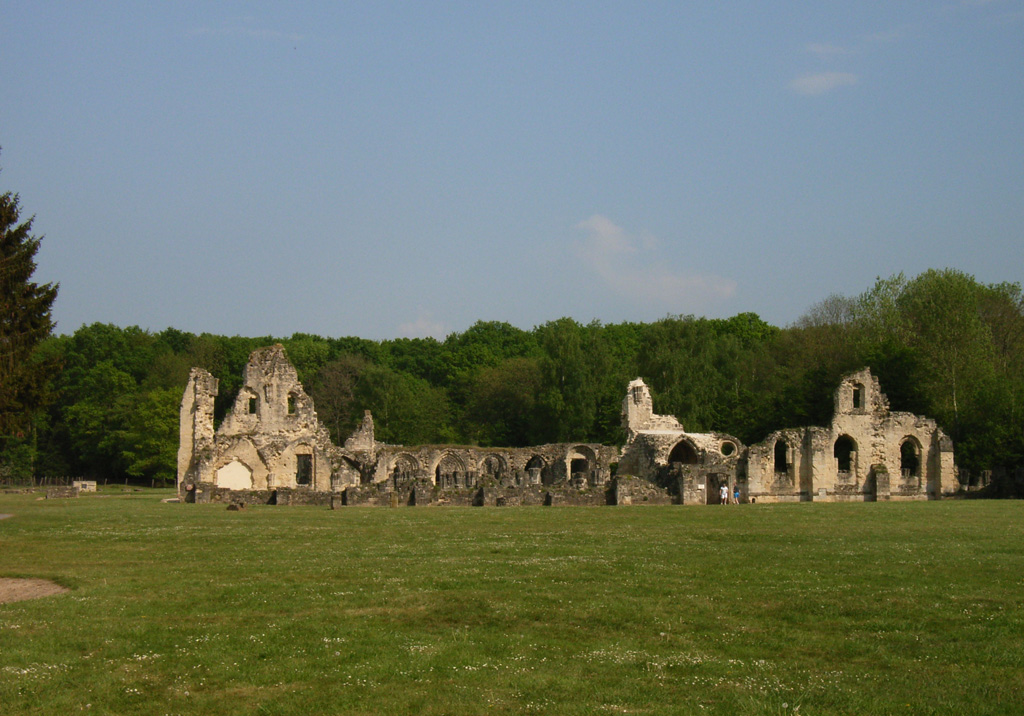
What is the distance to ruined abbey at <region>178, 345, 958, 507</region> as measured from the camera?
134 feet

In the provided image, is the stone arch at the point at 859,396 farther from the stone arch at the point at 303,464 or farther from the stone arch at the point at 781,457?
the stone arch at the point at 303,464

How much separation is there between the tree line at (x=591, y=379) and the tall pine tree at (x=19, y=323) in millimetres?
35354

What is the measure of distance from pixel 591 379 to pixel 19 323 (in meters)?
44.2

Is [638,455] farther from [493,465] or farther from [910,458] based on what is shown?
[910,458]

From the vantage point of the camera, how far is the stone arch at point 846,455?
4309cm

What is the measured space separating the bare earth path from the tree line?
130ft

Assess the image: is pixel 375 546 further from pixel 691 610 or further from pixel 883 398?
pixel 883 398

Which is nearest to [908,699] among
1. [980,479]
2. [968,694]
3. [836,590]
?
[968,694]

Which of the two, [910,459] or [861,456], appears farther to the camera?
[910,459]

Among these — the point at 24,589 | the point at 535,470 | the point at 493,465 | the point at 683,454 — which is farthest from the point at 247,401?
the point at 24,589

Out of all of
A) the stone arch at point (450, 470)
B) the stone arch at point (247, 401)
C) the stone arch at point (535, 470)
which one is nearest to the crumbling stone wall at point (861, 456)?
the stone arch at point (535, 470)

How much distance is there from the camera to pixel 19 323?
82.5 feet

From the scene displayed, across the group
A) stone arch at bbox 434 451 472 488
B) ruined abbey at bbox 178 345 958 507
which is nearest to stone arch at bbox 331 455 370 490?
ruined abbey at bbox 178 345 958 507

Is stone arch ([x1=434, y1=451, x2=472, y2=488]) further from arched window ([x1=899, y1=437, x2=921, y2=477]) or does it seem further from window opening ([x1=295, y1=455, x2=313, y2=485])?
arched window ([x1=899, y1=437, x2=921, y2=477])
